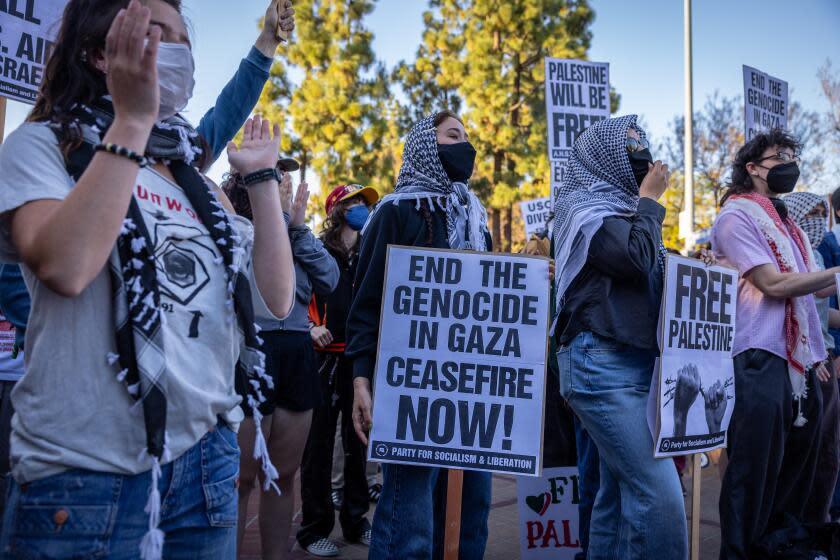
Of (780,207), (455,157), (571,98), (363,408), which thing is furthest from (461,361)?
(571,98)

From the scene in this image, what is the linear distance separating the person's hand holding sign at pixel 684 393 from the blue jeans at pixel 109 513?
1.94 meters

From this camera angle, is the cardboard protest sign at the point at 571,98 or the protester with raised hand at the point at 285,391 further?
the cardboard protest sign at the point at 571,98

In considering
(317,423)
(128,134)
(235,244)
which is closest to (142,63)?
(128,134)

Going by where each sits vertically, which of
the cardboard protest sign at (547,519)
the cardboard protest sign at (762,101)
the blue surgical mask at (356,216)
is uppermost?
the cardboard protest sign at (762,101)

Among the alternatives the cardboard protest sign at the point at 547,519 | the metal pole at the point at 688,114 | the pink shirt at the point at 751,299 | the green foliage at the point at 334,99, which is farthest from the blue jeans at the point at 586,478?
the green foliage at the point at 334,99

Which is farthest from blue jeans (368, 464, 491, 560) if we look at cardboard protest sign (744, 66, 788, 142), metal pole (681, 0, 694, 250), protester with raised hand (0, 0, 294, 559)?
metal pole (681, 0, 694, 250)

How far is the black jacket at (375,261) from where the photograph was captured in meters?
2.86

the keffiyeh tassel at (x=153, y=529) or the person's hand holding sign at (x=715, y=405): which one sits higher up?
the person's hand holding sign at (x=715, y=405)

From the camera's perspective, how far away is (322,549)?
427cm

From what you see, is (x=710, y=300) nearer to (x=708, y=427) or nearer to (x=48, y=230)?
(x=708, y=427)

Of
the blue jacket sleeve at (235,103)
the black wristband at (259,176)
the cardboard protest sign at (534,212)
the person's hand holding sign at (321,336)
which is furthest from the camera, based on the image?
the cardboard protest sign at (534,212)

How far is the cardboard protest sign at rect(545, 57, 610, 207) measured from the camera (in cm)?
673

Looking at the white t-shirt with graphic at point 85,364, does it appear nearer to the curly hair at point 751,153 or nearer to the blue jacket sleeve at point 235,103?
the blue jacket sleeve at point 235,103

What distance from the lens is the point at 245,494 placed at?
336 cm
